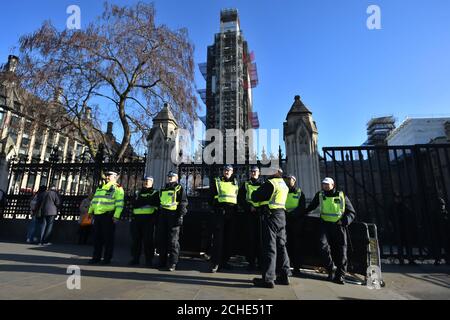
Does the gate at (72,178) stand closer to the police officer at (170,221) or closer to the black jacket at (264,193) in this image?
the police officer at (170,221)

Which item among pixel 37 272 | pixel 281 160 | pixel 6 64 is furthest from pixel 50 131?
pixel 281 160

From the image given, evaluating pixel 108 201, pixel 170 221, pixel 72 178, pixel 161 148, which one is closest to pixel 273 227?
pixel 170 221

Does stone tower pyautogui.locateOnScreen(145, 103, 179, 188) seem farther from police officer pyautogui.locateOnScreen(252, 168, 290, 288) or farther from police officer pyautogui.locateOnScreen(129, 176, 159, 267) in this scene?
police officer pyautogui.locateOnScreen(252, 168, 290, 288)

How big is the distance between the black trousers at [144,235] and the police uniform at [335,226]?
3.44 meters

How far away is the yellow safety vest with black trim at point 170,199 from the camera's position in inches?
210

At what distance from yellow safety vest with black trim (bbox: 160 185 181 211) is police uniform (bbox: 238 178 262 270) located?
4.31 ft

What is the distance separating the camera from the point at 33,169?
33.4ft

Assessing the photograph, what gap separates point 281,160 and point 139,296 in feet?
19.1

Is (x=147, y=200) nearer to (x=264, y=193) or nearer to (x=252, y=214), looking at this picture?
(x=252, y=214)

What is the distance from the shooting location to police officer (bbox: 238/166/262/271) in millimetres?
5219

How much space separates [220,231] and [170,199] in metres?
1.21

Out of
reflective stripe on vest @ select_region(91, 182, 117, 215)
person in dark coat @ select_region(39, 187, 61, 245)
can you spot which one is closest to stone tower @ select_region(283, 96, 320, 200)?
reflective stripe on vest @ select_region(91, 182, 117, 215)

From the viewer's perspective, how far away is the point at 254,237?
540cm

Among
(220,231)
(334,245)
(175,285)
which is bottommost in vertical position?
(175,285)
